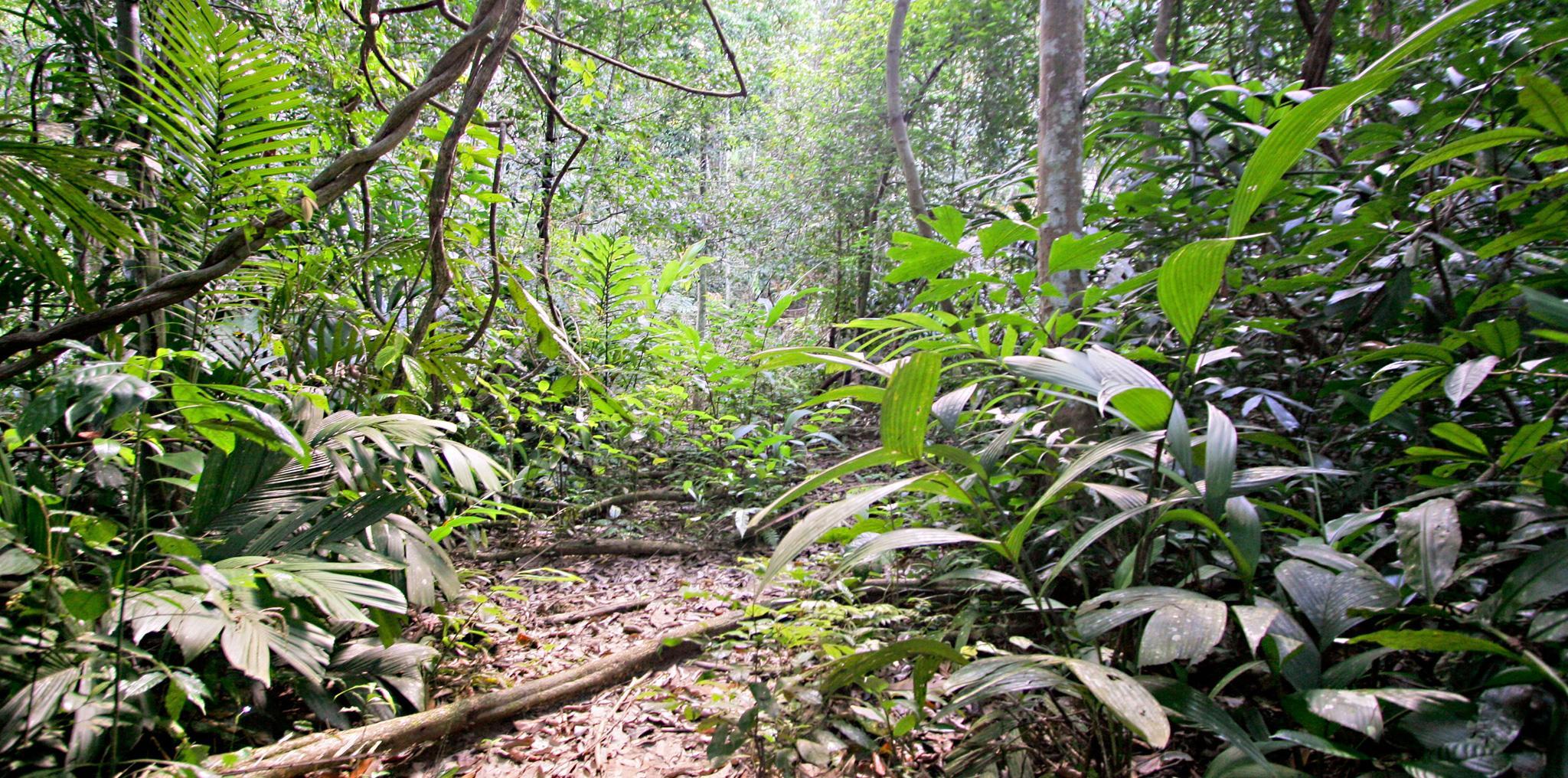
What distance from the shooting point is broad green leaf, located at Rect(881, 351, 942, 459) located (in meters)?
0.74

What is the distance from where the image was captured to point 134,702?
119 centimetres

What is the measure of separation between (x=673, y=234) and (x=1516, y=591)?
637 cm

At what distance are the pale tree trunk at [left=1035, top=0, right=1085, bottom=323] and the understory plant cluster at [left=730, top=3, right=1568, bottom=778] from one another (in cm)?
10

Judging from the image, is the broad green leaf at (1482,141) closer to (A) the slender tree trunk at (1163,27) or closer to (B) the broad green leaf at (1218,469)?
(B) the broad green leaf at (1218,469)

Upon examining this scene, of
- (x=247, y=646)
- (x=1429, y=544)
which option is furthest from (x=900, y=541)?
(x=247, y=646)

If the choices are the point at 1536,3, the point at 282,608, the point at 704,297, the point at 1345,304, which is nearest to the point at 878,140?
the point at 704,297

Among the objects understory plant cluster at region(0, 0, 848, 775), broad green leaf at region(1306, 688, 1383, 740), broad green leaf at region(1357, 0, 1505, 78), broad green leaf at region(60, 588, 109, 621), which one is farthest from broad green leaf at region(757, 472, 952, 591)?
broad green leaf at region(60, 588, 109, 621)

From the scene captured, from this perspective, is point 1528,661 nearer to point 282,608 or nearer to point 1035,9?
point 282,608

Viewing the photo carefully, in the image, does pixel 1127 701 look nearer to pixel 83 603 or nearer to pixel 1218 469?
pixel 1218 469

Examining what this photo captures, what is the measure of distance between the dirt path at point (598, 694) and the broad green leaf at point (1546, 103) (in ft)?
4.52

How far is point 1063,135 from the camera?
1.96 metres

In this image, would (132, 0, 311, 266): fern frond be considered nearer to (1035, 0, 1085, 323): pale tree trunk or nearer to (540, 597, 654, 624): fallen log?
(540, 597, 654, 624): fallen log

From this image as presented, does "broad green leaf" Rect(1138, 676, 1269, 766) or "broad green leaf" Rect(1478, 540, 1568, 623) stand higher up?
"broad green leaf" Rect(1478, 540, 1568, 623)

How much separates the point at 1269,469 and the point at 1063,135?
1.37 meters
